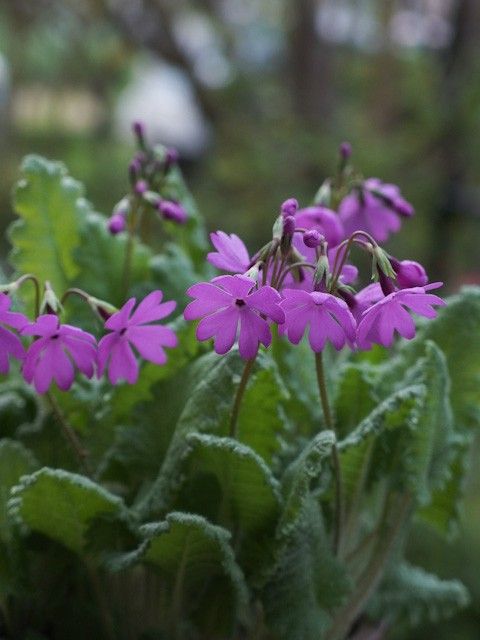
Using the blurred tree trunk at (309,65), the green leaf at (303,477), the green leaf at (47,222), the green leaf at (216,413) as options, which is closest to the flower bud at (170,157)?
the green leaf at (47,222)

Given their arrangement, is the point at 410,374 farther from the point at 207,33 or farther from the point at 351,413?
the point at 207,33

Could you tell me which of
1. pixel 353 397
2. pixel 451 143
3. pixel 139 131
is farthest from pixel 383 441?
pixel 451 143

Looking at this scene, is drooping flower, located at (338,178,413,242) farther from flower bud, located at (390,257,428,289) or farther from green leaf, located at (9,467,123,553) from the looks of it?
green leaf, located at (9,467,123,553)

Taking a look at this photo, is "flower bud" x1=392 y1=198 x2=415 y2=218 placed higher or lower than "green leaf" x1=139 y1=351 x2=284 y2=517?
higher

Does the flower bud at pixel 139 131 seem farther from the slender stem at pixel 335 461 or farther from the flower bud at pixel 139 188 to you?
the slender stem at pixel 335 461

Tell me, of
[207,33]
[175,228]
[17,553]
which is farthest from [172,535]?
[207,33]

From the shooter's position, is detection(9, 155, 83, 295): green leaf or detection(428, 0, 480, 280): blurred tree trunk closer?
detection(9, 155, 83, 295): green leaf

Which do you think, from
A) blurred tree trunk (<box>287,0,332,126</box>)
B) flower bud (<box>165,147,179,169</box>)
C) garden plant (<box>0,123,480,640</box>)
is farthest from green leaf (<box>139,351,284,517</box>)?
blurred tree trunk (<box>287,0,332,126</box>)

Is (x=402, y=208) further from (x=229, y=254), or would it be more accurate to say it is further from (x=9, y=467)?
(x=9, y=467)
